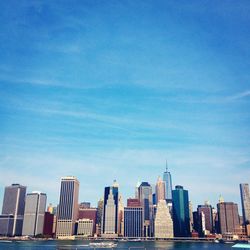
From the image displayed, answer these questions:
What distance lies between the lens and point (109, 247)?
185 meters
